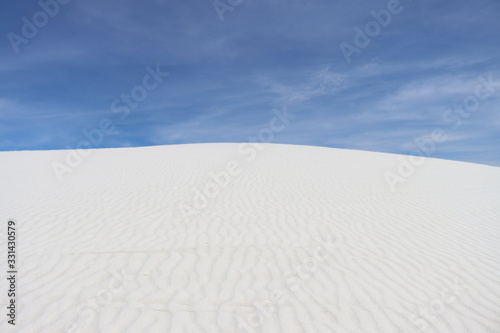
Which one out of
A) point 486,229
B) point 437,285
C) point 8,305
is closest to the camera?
point 8,305

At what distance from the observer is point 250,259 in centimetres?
Answer: 517

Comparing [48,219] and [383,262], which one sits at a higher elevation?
[48,219]

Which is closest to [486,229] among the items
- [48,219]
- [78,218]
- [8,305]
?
[8,305]

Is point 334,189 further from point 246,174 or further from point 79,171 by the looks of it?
point 79,171

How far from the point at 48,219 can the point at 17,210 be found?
4.76 ft

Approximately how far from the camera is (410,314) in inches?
148

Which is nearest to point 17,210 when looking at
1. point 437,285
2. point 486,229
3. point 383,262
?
point 383,262

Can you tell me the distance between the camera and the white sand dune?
3.58 meters

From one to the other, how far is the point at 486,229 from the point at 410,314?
5.40 metres

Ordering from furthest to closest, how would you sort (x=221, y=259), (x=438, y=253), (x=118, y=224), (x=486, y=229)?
(x=486, y=229) < (x=118, y=224) < (x=438, y=253) < (x=221, y=259)

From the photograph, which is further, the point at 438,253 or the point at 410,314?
the point at 438,253

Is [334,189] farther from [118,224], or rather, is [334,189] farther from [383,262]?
[118,224]

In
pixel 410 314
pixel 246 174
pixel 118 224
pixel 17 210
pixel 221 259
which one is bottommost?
pixel 410 314

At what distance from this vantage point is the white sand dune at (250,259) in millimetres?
3578
